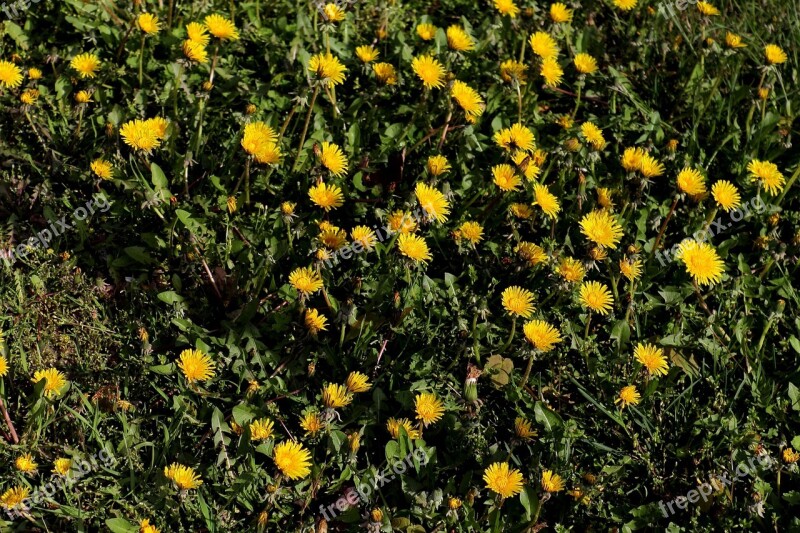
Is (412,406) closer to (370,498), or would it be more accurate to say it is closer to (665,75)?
(370,498)

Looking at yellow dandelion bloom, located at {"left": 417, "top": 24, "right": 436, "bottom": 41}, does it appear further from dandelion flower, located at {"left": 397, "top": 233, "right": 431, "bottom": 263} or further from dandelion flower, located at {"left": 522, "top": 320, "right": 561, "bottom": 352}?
dandelion flower, located at {"left": 522, "top": 320, "right": 561, "bottom": 352}

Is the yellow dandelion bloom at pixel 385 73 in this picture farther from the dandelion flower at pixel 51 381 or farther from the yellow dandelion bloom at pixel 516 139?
the dandelion flower at pixel 51 381

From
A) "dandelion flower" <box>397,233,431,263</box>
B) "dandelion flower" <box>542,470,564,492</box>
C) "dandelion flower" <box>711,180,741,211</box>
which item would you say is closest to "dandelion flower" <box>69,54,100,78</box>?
"dandelion flower" <box>397,233,431,263</box>

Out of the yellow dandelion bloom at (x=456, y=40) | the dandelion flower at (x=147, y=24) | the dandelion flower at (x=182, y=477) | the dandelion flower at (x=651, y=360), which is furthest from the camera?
the yellow dandelion bloom at (x=456, y=40)

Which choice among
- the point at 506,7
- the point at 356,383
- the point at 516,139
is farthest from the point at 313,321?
the point at 506,7

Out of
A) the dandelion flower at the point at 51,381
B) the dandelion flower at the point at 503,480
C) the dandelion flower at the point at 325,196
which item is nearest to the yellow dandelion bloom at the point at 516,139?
the dandelion flower at the point at 325,196

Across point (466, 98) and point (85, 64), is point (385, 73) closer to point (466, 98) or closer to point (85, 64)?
point (466, 98)
